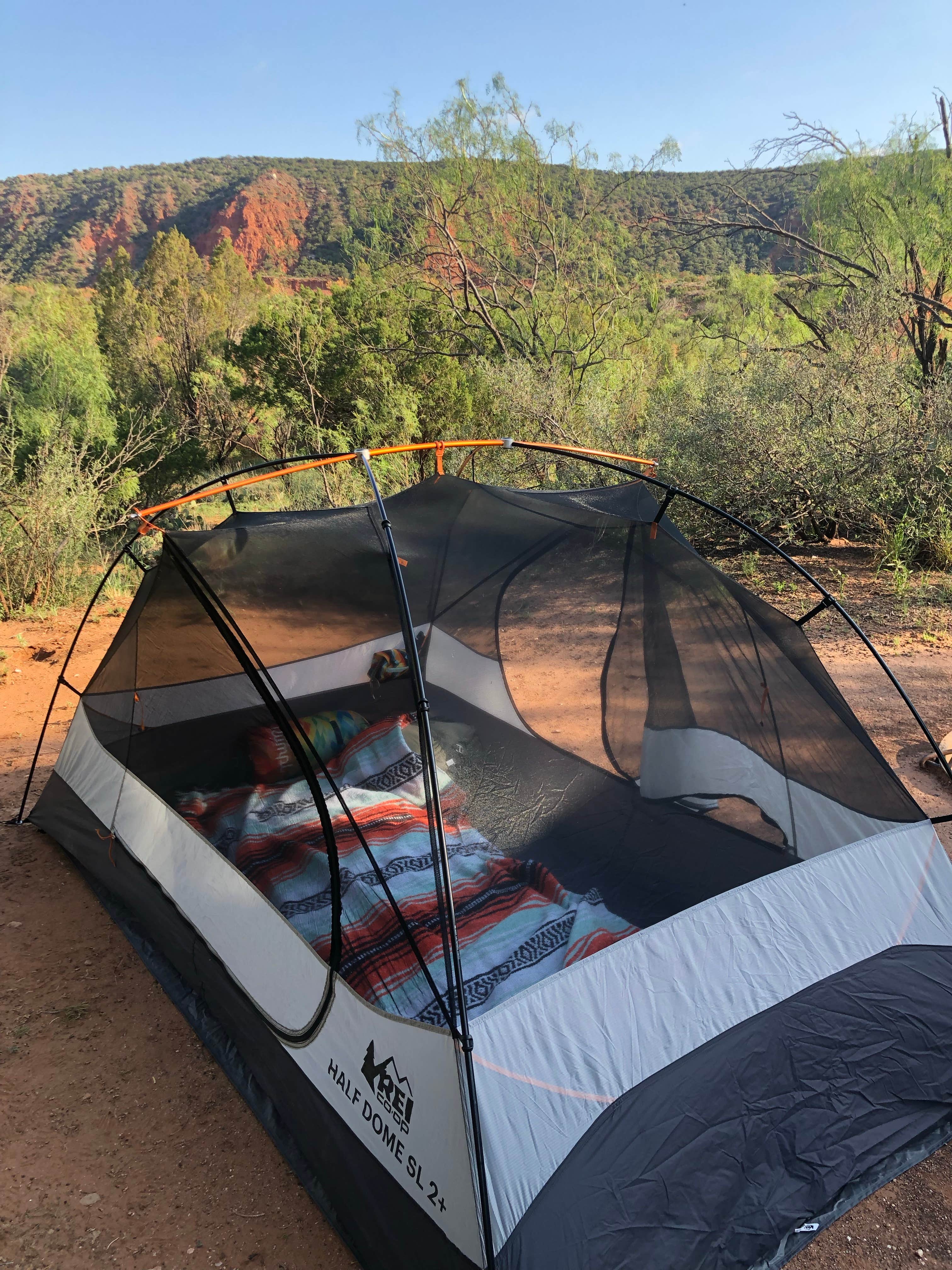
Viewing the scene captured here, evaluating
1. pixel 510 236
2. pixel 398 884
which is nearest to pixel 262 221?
Result: pixel 510 236

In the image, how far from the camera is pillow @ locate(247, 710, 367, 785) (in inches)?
97.0

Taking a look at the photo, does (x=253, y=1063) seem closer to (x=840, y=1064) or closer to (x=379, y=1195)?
(x=379, y=1195)

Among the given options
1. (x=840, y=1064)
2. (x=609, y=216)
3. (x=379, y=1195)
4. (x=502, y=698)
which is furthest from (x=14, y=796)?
(x=609, y=216)

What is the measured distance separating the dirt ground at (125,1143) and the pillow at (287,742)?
857mm

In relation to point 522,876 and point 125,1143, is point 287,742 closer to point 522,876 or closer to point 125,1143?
point 522,876

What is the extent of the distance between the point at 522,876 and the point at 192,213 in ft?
171

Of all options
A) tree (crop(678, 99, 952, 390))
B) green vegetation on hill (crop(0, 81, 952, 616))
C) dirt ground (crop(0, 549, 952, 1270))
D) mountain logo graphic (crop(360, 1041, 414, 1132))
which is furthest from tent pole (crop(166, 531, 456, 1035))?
tree (crop(678, 99, 952, 390))

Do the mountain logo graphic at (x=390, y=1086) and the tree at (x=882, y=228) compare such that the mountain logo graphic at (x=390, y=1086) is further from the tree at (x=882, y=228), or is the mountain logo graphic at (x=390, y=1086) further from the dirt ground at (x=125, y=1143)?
the tree at (x=882, y=228)

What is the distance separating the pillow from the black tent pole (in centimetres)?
47

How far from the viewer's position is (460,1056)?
1.68m

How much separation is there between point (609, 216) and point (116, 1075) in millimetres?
14098

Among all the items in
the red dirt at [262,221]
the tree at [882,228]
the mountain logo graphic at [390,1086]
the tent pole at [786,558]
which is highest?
the red dirt at [262,221]

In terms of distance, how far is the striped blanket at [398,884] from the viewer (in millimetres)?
2027

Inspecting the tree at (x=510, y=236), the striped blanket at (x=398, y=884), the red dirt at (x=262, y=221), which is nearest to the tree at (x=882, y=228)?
the tree at (x=510, y=236)
